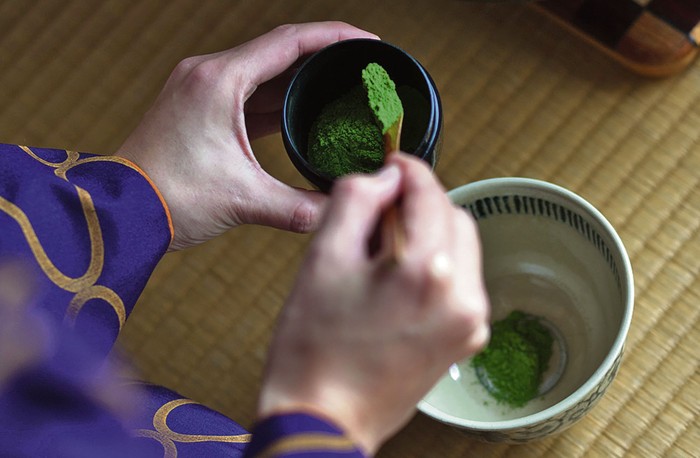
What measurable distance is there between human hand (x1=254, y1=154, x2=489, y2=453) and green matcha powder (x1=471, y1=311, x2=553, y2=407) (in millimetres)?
317

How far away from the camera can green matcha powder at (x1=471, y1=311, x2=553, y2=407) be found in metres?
0.73

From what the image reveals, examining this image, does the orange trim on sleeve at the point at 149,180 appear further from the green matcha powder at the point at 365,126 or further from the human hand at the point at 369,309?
the human hand at the point at 369,309

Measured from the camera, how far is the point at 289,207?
0.64m

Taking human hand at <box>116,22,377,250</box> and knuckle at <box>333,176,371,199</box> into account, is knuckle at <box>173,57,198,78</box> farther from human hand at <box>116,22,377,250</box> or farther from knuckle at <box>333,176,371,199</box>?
knuckle at <box>333,176,371,199</box>

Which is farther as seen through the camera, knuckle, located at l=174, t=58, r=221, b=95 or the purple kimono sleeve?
knuckle, located at l=174, t=58, r=221, b=95

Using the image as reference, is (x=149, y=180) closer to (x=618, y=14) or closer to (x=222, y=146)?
(x=222, y=146)

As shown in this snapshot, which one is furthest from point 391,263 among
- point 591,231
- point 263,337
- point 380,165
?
point 263,337

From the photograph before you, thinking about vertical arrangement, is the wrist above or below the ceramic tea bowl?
below

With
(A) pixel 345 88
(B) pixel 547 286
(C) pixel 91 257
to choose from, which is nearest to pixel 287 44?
(A) pixel 345 88

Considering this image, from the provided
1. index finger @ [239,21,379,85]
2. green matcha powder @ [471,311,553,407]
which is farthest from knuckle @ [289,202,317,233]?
green matcha powder @ [471,311,553,407]

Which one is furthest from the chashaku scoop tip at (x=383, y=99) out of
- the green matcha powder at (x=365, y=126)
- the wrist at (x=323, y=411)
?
the wrist at (x=323, y=411)

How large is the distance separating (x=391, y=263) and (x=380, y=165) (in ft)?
→ 0.68

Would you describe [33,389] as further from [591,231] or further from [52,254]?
[591,231]

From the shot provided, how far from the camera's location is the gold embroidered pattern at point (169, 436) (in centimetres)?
61
